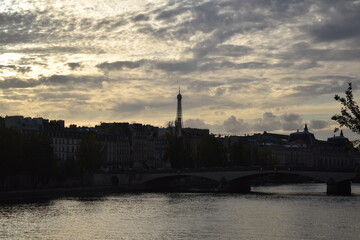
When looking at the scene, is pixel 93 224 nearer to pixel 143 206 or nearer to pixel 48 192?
pixel 143 206

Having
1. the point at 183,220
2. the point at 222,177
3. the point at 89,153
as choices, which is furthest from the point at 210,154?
the point at 183,220

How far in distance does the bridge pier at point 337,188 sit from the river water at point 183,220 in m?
23.4

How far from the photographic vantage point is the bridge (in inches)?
4577

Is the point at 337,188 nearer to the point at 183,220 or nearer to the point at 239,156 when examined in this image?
the point at 239,156

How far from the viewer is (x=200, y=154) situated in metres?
148

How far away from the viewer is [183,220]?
66.7m

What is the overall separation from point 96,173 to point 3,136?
124 feet

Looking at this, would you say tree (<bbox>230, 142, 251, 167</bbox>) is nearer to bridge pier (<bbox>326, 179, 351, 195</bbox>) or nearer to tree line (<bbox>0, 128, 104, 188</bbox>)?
bridge pier (<bbox>326, 179, 351, 195</bbox>)

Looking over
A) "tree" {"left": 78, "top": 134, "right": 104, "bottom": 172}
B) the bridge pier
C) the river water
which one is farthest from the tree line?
the bridge pier

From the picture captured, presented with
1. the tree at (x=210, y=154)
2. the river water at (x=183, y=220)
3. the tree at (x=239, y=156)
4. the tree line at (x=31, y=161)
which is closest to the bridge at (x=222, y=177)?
the tree at (x=210, y=154)

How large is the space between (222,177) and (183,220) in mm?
59173

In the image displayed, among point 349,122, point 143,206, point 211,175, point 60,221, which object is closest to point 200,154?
point 211,175

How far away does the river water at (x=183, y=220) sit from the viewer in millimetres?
56250

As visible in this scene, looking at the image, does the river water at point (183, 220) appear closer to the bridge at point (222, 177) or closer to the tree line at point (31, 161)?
the tree line at point (31, 161)
